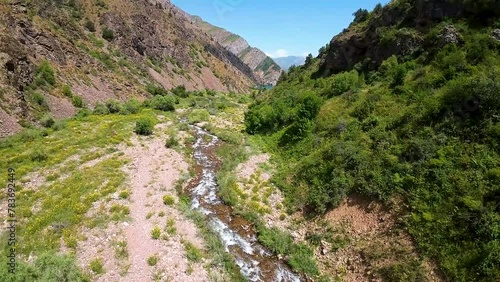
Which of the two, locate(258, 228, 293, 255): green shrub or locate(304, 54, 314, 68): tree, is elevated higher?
locate(304, 54, 314, 68): tree

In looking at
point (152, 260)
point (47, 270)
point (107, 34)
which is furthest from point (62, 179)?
point (107, 34)

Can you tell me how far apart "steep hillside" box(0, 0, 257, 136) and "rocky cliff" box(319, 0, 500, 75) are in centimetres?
4041

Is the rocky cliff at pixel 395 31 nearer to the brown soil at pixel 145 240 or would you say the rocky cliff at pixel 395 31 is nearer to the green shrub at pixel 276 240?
the green shrub at pixel 276 240

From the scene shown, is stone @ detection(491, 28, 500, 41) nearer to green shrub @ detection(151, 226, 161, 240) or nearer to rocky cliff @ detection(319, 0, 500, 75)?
rocky cliff @ detection(319, 0, 500, 75)

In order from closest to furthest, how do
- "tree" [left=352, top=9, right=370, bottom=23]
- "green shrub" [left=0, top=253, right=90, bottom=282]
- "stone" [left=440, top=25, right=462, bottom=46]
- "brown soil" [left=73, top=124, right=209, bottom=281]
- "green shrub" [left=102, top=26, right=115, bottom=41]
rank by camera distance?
"green shrub" [left=0, top=253, right=90, bottom=282]
"brown soil" [left=73, top=124, right=209, bottom=281]
"stone" [left=440, top=25, right=462, bottom=46]
"tree" [left=352, top=9, right=370, bottom=23]
"green shrub" [left=102, top=26, right=115, bottom=41]

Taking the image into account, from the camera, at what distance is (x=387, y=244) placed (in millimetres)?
17516

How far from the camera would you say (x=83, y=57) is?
6288 centimetres

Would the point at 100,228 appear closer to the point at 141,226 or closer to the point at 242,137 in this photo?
the point at 141,226

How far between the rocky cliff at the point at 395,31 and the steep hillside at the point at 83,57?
1591 inches

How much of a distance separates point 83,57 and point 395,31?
55.0 meters

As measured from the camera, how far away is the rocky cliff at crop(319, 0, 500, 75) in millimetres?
33500

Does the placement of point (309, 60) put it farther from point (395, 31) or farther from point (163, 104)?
point (163, 104)

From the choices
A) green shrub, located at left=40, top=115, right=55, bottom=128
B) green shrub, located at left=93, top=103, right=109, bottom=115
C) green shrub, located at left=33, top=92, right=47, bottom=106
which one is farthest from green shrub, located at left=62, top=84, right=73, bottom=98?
green shrub, located at left=40, top=115, right=55, bottom=128

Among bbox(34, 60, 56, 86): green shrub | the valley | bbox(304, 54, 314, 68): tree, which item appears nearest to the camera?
the valley
